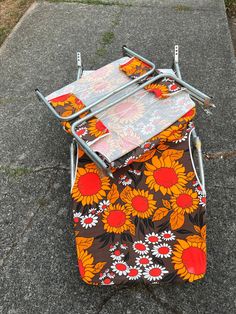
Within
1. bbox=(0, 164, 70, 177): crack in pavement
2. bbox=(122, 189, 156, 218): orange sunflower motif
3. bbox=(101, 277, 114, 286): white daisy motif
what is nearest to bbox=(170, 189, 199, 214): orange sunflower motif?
bbox=(122, 189, 156, 218): orange sunflower motif

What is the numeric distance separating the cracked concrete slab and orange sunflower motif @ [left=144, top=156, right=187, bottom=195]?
390 mm

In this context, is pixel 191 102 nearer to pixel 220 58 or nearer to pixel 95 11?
pixel 220 58

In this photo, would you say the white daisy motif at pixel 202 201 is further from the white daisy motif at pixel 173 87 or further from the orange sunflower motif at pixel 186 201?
the white daisy motif at pixel 173 87

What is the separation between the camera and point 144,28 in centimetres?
353

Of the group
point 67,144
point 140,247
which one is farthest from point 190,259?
point 67,144

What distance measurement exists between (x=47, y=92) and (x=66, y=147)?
26.9 inches

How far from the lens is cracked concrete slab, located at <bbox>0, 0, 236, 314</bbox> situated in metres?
1.84

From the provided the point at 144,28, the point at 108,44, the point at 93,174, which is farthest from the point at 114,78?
the point at 144,28

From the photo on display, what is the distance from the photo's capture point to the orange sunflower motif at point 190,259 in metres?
1.70

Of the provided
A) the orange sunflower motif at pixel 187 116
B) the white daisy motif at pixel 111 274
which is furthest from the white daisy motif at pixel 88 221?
the orange sunflower motif at pixel 187 116

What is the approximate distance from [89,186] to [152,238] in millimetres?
448

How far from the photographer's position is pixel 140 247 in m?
1.76

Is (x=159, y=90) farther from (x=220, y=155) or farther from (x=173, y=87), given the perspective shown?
(x=220, y=155)

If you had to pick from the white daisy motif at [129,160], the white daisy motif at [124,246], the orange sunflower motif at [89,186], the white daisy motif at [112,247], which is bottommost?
the white daisy motif at [124,246]
